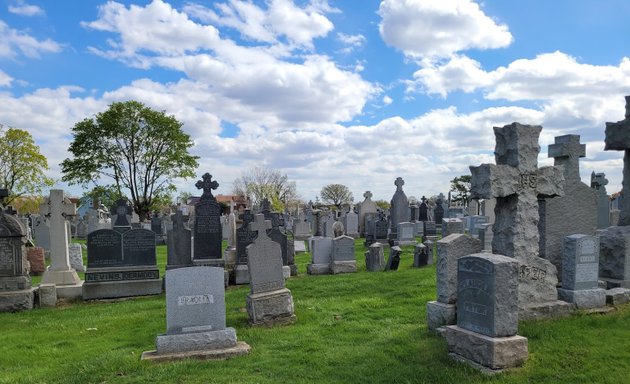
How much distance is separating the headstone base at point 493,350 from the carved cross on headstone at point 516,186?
6.27 ft

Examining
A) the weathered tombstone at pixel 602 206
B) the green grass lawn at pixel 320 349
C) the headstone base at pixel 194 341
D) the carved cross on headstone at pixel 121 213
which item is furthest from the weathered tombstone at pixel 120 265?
the weathered tombstone at pixel 602 206

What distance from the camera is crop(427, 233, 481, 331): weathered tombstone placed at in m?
6.65

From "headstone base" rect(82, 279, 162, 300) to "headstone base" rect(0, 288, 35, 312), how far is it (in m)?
1.33

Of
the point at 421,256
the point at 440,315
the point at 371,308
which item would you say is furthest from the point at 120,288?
the point at 421,256

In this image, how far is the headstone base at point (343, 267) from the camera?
1383 cm

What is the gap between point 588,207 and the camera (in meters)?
10.2

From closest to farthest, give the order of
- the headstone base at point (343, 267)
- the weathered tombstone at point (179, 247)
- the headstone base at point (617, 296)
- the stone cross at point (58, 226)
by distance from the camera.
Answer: the headstone base at point (617, 296) < the stone cross at point (58, 226) < the weathered tombstone at point (179, 247) < the headstone base at point (343, 267)

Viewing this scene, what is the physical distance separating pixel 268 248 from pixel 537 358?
462 cm

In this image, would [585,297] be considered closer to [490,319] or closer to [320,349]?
[490,319]

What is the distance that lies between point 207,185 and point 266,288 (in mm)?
6078

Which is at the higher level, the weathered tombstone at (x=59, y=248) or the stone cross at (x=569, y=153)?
the stone cross at (x=569, y=153)

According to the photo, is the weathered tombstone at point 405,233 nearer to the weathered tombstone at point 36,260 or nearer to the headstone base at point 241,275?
the headstone base at point 241,275

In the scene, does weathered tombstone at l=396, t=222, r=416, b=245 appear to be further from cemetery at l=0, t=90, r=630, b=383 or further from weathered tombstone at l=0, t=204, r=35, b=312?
weathered tombstone at l=0, t=204, r=35, b=312

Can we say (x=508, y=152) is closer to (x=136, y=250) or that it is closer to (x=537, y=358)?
(x=537, y=358)
